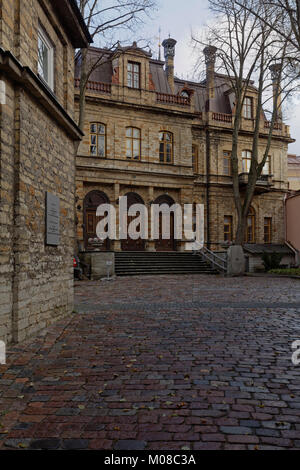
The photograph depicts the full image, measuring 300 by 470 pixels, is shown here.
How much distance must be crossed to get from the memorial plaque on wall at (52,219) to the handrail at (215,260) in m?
15.3

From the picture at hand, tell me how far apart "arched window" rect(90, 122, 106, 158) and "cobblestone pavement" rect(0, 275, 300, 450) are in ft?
61.6

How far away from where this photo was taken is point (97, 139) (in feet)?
83.2

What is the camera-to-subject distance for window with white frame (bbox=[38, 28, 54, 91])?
300 inches

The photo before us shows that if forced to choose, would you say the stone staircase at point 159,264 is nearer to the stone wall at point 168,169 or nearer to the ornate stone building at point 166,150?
the ornate stone building at point 166,150

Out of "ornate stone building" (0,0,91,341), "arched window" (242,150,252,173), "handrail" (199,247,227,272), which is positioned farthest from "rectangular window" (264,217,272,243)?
"ornate stone building" (0,0,91,341)

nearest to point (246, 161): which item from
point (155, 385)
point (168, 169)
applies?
point (168, 169)

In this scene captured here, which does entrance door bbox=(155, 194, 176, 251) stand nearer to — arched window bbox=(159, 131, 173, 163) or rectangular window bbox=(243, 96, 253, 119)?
arched window bbox=(159, 131, 173, 163)

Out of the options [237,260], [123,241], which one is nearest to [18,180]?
[237,260]

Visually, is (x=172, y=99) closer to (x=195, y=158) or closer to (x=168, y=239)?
(x=195, y=158)

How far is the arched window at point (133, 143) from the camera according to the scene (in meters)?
26.4

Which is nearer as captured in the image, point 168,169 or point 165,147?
point 168,169

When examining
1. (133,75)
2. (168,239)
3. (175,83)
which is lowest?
(168,239)

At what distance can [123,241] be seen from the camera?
25766 millimetres

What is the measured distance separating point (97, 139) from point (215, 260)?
1025cm
